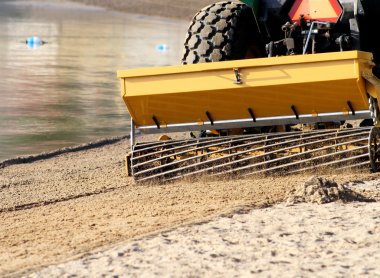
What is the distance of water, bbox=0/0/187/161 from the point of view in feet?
37.9

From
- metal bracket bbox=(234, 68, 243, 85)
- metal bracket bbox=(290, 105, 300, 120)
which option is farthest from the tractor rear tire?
metal bracket bbox=(290, 105, 300, 120)

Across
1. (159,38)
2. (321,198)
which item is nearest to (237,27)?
(321,198)

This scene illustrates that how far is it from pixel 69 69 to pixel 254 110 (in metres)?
12.0

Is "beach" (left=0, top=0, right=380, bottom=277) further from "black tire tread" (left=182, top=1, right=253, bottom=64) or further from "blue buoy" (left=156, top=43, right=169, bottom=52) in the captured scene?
"blue buoy" (left=156, top=43, right=169, bottom=52)

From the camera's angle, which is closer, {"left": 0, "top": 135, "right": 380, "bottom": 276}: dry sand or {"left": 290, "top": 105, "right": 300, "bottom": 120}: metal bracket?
{"left": 0, "top": 135, "right": 380, "bottom": 276}: dry sand

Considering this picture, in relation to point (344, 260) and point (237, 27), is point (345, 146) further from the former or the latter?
point (344, 260)

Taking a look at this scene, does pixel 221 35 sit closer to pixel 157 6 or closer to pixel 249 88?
pixel 249 88

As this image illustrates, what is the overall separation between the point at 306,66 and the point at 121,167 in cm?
222

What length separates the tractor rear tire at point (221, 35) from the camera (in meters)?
8.14

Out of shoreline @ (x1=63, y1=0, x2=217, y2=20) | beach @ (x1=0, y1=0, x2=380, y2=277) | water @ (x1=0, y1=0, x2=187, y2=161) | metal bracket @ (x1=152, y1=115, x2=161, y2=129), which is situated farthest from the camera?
A: shoreline @ (x1=63, y1=0, x2=217, y2=20)

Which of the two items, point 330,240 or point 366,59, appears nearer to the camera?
point 330,240

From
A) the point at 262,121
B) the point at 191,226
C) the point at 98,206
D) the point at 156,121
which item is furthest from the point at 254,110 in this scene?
the point at 191,226

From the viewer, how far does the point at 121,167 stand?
8.84m

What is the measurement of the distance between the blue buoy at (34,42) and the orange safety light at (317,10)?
17.3 metres
